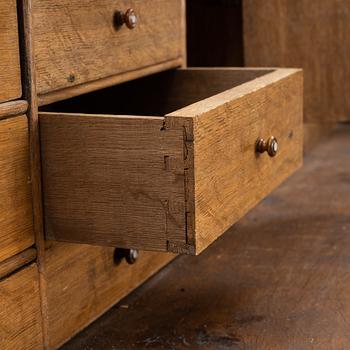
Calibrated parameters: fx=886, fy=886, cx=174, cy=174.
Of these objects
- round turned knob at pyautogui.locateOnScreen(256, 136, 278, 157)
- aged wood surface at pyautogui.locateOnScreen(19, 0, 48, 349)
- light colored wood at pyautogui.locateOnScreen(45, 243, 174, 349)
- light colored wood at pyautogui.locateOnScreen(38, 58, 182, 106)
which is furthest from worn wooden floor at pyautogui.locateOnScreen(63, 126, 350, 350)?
light colored wood at pyautogui.locateOnScreen(38, 58, 182, 106)

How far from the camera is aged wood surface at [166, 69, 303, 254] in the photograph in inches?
42.4

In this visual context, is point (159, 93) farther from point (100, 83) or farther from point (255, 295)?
point (255, 295)

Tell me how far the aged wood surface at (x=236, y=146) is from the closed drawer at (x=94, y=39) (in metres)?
0.18

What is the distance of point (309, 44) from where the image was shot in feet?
6.15

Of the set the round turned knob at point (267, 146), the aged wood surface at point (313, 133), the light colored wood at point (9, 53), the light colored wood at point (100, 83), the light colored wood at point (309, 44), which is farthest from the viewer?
the aged wood surface at point (313, 133)

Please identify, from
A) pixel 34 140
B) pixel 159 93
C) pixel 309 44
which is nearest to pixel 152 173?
pixel 34 140

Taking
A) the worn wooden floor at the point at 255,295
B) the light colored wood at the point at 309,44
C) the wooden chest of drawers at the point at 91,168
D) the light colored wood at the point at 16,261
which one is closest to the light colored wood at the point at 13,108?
the wooden chest of drawers at the point at 91,168

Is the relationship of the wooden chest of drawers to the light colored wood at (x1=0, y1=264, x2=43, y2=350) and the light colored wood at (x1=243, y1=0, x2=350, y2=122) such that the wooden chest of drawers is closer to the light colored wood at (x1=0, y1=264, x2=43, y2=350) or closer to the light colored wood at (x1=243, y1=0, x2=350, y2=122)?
the light colored wood at (x1=0, y1=264, x2=43, y2=350)

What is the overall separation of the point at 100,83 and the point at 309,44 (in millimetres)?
720

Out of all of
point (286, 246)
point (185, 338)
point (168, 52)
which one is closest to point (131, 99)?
point (168, 52)

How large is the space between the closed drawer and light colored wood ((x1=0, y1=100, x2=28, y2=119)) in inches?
1.5

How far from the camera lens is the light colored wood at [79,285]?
3.97 feet

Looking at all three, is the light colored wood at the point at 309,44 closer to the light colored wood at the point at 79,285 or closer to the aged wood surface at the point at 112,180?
the light colored wood at the point at 79,285

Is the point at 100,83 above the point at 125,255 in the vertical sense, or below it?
above
